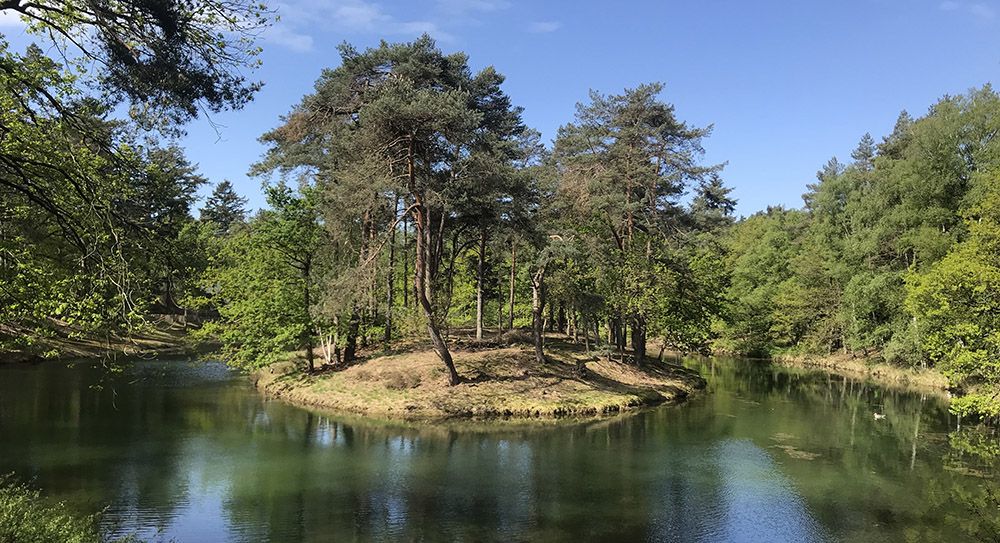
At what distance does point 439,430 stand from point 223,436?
8379mm

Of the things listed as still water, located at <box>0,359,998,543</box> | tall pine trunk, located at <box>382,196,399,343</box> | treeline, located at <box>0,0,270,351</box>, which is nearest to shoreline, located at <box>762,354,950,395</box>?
still water, located at <box>0,359,998,543</box>

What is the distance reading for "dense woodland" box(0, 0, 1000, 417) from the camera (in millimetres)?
10062

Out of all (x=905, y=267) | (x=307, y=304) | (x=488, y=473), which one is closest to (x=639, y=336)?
(x=307, y=304)

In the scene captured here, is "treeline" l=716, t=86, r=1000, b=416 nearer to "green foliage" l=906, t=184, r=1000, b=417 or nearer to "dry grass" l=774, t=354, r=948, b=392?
"green foliage" l=906, t=184, r=1000, b=417

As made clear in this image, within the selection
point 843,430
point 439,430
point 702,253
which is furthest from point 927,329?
point 439,430

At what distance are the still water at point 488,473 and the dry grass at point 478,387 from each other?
2.09 m

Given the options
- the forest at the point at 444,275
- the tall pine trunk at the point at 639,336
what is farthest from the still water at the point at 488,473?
the tall pine trunk at the point at 639,336

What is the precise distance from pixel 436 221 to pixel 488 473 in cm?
1946

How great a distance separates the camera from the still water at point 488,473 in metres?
15.0

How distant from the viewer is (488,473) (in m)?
19.6

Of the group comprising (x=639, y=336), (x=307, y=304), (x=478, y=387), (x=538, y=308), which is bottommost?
A: (x=478, y=387)

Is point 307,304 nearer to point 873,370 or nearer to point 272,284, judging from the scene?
point 272,284

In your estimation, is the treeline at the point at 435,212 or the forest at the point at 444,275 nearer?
the forest at the point at 444,275

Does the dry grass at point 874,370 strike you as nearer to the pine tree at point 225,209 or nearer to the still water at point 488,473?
the still water at point 488,473
